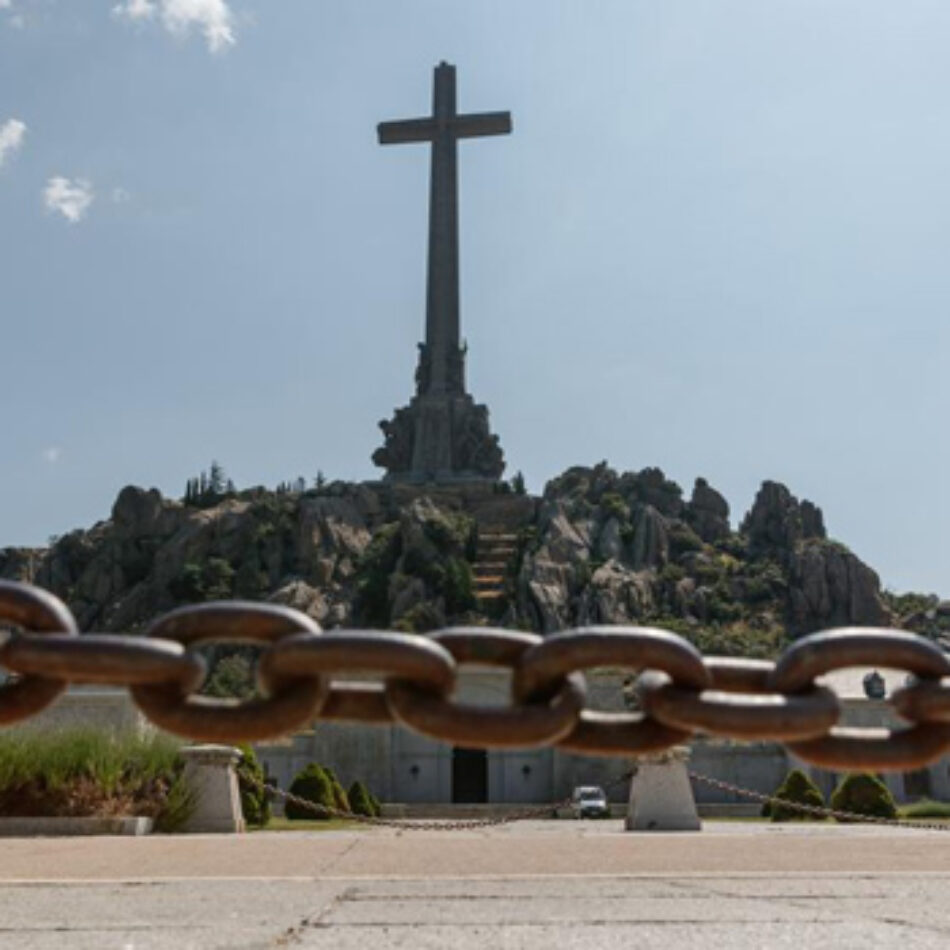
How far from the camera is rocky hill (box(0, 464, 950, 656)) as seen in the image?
54.9 meters

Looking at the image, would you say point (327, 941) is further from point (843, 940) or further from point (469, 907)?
point (843, 940)

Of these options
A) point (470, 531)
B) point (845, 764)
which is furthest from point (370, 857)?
point (470, 531)

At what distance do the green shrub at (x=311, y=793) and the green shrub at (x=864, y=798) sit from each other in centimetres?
762

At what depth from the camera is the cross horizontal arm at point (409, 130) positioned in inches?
2274

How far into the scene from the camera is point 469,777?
29.0 m

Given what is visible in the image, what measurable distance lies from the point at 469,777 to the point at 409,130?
124ft

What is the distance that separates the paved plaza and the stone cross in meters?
52.7

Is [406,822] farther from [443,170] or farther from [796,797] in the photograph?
[443,170]

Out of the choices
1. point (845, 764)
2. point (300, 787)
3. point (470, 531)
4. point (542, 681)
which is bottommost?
point (300, 787)

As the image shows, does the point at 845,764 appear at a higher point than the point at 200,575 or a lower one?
lower

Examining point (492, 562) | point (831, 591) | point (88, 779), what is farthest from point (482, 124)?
point (88, 779)

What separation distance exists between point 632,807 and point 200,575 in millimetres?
49777

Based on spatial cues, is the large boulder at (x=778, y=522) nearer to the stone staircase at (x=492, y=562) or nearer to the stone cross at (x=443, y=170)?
the stone staircase at (x=492, y=562)

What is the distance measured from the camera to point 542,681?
1.76 metres
